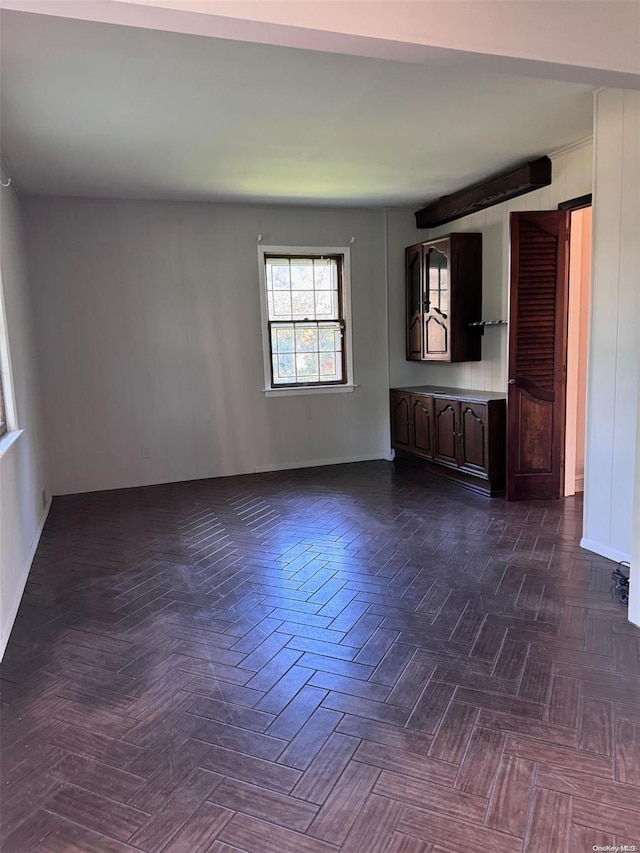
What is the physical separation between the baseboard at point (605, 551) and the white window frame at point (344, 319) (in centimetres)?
322

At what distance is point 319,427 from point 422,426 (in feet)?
3.89

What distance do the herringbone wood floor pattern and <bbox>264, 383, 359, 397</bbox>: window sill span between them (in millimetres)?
2297

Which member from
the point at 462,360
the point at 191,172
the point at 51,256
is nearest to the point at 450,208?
the point at 462,360

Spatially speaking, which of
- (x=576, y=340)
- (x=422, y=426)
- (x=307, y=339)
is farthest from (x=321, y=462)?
(x=576, y=340)

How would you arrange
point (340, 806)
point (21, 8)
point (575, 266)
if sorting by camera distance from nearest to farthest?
1. point (21, 8)
2. point (340, 806)
3. point (575, 266)

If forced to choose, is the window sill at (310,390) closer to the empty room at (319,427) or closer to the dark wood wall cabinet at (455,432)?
the empty room at (319,427)

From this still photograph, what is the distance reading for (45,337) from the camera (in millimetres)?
5145

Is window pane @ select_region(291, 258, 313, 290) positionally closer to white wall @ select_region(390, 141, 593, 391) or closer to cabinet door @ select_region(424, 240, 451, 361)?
white wall @ select_region(390, 141, 593, 391)

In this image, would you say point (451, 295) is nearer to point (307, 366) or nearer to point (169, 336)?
point (307, 366)

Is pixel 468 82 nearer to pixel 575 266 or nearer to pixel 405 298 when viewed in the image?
pixel 575 266

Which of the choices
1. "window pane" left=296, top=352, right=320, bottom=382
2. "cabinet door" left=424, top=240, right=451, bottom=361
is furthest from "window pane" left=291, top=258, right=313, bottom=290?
"cabinet door" left=424, top=240, right=451, bottom=361

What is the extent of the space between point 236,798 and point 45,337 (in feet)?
15.2

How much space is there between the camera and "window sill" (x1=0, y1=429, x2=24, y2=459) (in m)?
2.85

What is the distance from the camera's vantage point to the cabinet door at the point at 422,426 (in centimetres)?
549
